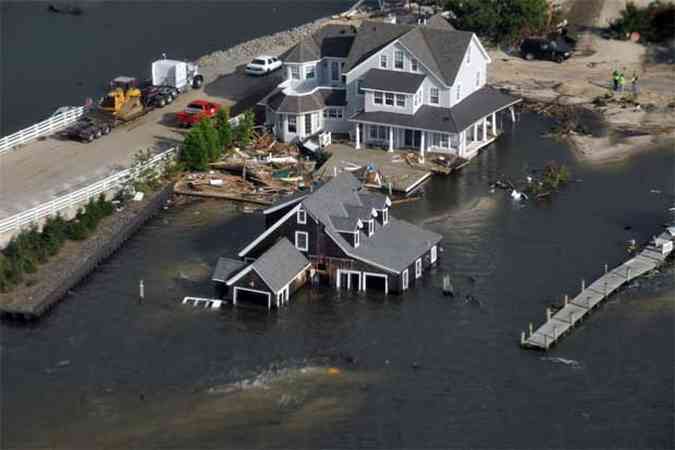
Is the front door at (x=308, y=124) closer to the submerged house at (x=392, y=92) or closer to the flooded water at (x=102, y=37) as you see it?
the submerged house at (x=392, y=92)

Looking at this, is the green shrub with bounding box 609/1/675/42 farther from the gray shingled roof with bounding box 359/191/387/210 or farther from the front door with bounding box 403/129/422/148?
the gray shingled roof with bounding box 359/191/387/210

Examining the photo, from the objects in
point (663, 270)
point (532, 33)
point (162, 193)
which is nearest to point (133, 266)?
point (162, 193)

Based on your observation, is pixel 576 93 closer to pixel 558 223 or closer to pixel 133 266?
pixel 558 223

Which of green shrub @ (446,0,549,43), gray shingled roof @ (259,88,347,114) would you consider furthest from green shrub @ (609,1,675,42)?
gray shingled roof @ (259,88,347,114)

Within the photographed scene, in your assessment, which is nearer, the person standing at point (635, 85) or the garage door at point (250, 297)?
the garage door at point (250, 297)

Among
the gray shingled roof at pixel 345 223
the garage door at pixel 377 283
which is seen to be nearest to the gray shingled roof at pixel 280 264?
the gray shingled roof at pixel 345 223
